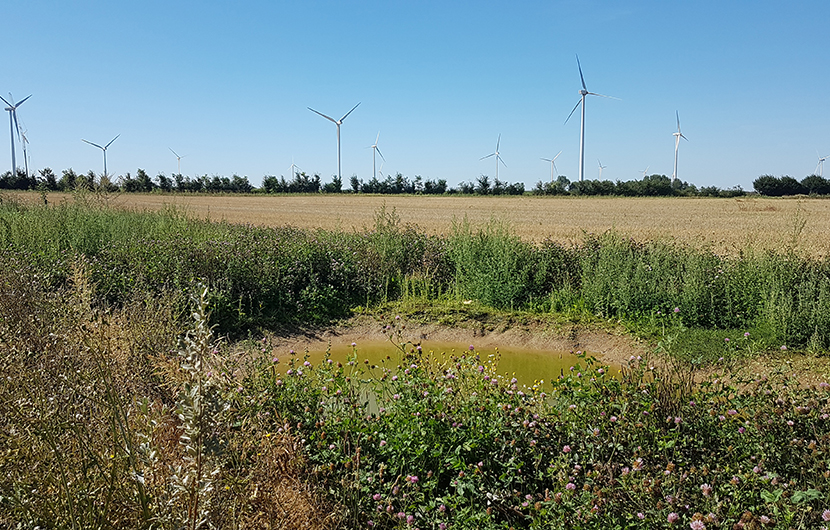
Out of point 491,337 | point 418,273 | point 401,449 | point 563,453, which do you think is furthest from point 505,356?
point 401,449

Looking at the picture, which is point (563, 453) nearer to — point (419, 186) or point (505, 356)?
point (505, 356)

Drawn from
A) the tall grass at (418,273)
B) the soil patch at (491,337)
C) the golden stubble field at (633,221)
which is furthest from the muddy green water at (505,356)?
the golden stubble field at (633,221)

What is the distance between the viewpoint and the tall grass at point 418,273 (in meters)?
8.30

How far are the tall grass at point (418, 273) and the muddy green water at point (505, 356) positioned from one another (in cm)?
127

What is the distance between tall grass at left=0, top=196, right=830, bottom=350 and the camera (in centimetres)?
830

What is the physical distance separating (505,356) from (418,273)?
3.29 m

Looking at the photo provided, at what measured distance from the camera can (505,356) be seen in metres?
8.17

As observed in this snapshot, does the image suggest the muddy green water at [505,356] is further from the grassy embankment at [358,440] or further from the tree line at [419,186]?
the tree line at [419,186]

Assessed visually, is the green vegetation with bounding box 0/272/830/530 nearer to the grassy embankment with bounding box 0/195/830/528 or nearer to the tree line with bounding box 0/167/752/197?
the grassy embankment with bounding box 0/195/830/528

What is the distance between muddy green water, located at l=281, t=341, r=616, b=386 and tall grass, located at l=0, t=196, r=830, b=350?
1.27 m

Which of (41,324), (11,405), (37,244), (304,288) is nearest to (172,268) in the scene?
(304,288)

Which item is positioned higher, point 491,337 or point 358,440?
point 358,440

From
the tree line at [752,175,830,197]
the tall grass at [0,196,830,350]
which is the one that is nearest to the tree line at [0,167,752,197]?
the tree line at [752,175,830,197]

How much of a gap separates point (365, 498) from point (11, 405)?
1.96 metres
